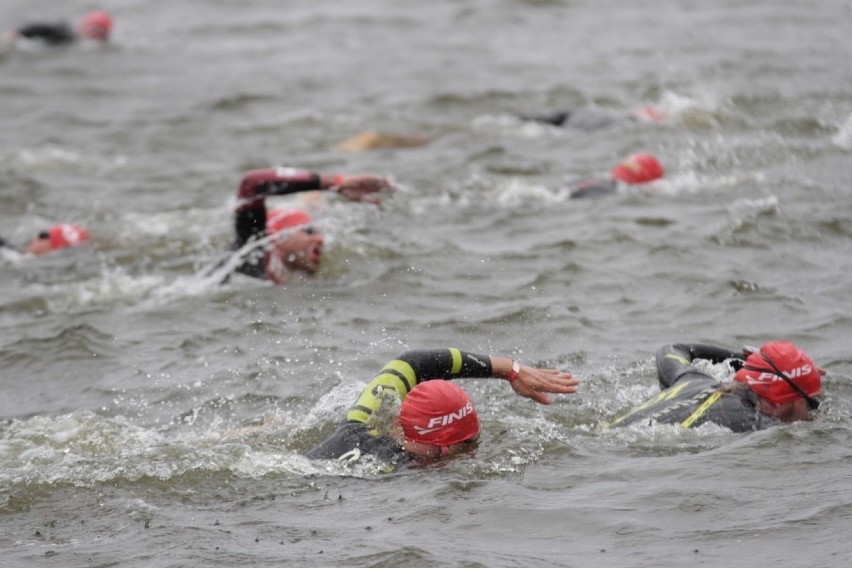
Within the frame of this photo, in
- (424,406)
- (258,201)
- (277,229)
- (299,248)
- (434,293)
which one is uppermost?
(258,201)

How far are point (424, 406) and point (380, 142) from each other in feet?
30.9

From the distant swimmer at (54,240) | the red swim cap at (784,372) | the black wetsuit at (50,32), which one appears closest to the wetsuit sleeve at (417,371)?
the red swim cap at (784,372)

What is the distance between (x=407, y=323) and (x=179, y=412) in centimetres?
233

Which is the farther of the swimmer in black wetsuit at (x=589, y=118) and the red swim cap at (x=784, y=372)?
the swimmer in black wetsuit at (x=589, y=118)

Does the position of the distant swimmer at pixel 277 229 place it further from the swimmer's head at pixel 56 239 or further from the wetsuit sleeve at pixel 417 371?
the wetsuit sleeve at pixel 417 371

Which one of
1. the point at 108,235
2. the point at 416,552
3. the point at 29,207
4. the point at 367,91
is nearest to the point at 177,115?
the point at 367,91

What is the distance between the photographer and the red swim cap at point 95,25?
2409cm

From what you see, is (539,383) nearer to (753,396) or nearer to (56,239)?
(753,396)

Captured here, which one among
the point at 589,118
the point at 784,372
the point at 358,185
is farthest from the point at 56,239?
the point at 784,372

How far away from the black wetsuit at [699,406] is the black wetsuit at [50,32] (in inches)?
724

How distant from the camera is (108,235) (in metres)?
13.6

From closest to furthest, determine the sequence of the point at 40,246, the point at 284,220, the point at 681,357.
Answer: the point at 681,357
the point at 284,220
the point at 40,246

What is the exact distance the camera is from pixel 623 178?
1435 centimetres

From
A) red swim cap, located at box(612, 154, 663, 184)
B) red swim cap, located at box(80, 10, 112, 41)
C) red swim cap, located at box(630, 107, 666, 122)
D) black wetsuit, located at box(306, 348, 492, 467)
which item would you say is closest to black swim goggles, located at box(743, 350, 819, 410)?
black wetsuit, located at box(306, 348, 492, 467)
